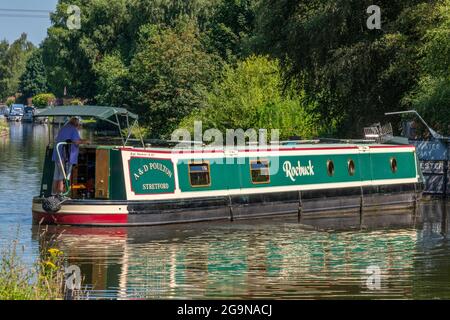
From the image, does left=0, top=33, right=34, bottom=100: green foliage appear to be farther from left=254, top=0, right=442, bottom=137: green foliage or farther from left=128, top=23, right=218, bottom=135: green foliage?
left=254, top=0, right=442, bottom=137: green foliage

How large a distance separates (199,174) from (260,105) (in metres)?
17.6

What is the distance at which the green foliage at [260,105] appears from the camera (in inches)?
1634

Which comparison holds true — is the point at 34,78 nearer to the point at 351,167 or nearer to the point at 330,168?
the point at 351,167

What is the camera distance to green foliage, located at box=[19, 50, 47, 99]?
146500mm

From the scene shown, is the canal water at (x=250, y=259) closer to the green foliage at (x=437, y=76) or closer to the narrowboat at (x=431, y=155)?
the narrowboat at (x=431, y=155)

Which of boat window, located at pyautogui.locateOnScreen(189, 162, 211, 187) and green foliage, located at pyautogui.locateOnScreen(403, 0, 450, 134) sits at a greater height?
green foliage, located at pyautogui.locateOnScreen(403, 0, 450, 134)

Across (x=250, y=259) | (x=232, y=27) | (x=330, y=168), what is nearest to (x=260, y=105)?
(x=330, y=168)

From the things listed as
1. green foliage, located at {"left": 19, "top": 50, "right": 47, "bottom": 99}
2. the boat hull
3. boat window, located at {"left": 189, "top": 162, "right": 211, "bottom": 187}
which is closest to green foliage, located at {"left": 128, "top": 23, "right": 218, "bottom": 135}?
the boat hull

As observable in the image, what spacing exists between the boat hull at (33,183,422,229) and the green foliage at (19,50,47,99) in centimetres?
12124

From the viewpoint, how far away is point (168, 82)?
53.3 meters

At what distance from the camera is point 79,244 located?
71.8 ft
